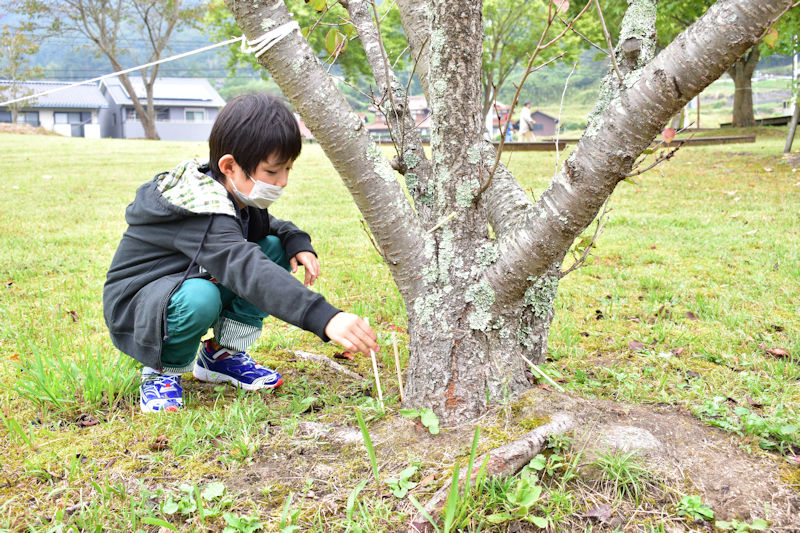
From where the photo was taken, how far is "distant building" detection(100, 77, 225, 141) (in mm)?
57312

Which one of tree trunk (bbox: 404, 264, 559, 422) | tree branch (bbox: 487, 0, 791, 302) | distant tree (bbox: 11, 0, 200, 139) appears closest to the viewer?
tree branch (bbox: 487, 0, 791, 302)

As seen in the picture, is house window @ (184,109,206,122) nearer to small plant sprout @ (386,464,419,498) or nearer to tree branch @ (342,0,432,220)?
tree branch @ (342,0,432,220)

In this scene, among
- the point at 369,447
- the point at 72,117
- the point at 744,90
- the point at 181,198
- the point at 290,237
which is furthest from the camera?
the point at 72,117

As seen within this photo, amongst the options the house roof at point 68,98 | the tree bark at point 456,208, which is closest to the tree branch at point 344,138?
the tree bark at point 456,208

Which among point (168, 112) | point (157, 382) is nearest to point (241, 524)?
point (157, 382)

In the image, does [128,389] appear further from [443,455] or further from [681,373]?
[681,373]

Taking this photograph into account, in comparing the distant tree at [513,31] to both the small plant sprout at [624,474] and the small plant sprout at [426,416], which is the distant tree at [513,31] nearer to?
the small plant sprout at [426,416]

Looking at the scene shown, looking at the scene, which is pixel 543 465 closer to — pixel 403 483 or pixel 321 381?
pixel 403 483

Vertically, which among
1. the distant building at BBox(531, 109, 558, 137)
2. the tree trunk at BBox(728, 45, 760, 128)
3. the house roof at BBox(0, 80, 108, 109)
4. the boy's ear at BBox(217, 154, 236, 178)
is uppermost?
the house roof at BBox(0, 80, 108, 109)

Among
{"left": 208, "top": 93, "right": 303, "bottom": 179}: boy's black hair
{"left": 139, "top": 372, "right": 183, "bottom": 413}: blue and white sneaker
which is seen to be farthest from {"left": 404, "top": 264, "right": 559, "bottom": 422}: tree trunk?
{"left": 139, "top": 372, "right": 183, "bottom": 413}: blue and white sneaker

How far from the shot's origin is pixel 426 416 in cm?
192

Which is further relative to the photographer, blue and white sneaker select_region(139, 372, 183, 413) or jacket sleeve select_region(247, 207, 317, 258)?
→ jacket sleeve select_region(247, 207, 317, 258)

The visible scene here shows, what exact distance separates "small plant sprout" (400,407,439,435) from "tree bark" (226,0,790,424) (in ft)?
0.12

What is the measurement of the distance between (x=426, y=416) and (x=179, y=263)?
3.51 ft
